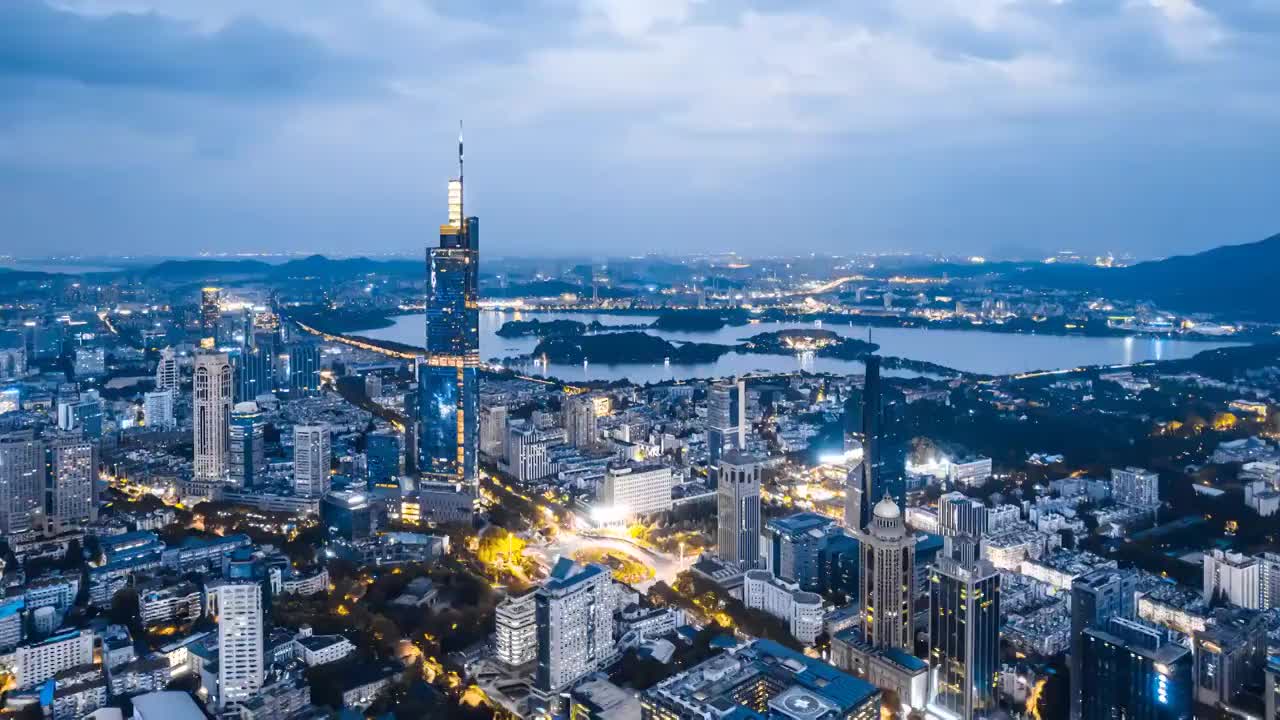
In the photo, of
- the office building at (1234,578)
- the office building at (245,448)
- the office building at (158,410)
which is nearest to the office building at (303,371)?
the office building at (158,410)

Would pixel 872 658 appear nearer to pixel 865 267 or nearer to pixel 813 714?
pixel 813 714

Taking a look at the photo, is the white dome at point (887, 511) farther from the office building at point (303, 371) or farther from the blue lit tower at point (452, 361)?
the office building at point (303, 371)

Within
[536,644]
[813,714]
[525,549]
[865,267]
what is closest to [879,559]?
[813,714]

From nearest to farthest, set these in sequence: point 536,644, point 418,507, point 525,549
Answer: point 536,644 < point 525,549 < point 418,507

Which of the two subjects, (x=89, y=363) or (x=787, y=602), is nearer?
(x=787, y=602)

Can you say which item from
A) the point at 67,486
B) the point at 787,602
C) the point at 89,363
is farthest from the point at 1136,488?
the point at 89,363

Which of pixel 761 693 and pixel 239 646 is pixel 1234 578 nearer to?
pixel 761 693

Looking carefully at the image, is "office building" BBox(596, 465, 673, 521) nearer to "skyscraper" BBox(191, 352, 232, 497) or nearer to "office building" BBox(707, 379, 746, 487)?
"office building" BBox(707, 379, 746, 487)
